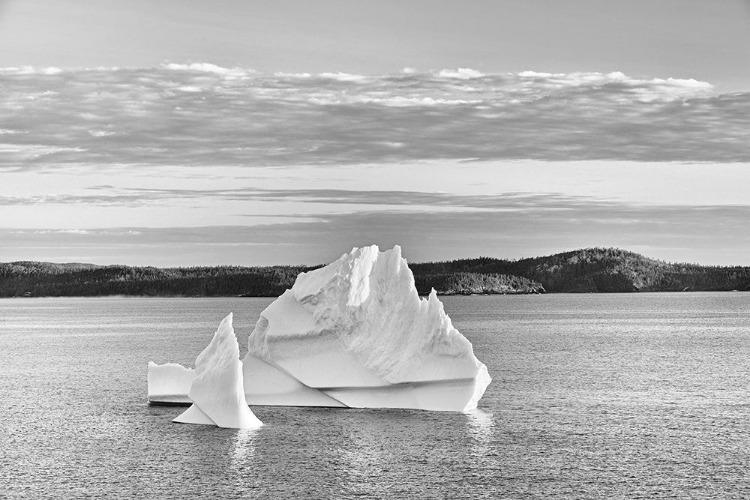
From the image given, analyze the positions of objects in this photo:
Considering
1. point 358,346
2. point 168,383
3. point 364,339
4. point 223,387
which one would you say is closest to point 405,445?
point 223,387

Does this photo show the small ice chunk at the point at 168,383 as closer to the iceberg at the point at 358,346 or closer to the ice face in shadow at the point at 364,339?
the iceberg at the point at 358,346

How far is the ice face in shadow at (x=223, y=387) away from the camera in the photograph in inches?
1108

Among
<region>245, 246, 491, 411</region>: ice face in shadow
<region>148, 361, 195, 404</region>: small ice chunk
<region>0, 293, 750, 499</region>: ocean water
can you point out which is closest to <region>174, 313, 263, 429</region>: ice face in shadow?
<region>0, 293, 750, 499</region>: ocean water

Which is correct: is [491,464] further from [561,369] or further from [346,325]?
[561,369]

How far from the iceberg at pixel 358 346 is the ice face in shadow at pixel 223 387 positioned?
12.8 feet

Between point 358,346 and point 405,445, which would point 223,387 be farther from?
point 405,445

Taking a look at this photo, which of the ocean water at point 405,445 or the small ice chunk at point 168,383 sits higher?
the small ice chunk at point 168,383

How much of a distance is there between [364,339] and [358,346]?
365 millimetres

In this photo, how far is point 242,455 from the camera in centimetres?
2514

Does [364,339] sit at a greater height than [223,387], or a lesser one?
greater

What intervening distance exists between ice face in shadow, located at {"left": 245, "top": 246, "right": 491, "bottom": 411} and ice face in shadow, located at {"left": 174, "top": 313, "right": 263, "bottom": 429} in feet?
12.8

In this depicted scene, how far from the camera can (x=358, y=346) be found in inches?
1286

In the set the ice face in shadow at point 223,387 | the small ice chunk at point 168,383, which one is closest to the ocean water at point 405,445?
the ice face in shadow at point 223,387

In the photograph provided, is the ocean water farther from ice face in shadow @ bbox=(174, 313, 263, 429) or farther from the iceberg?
the iceberg
